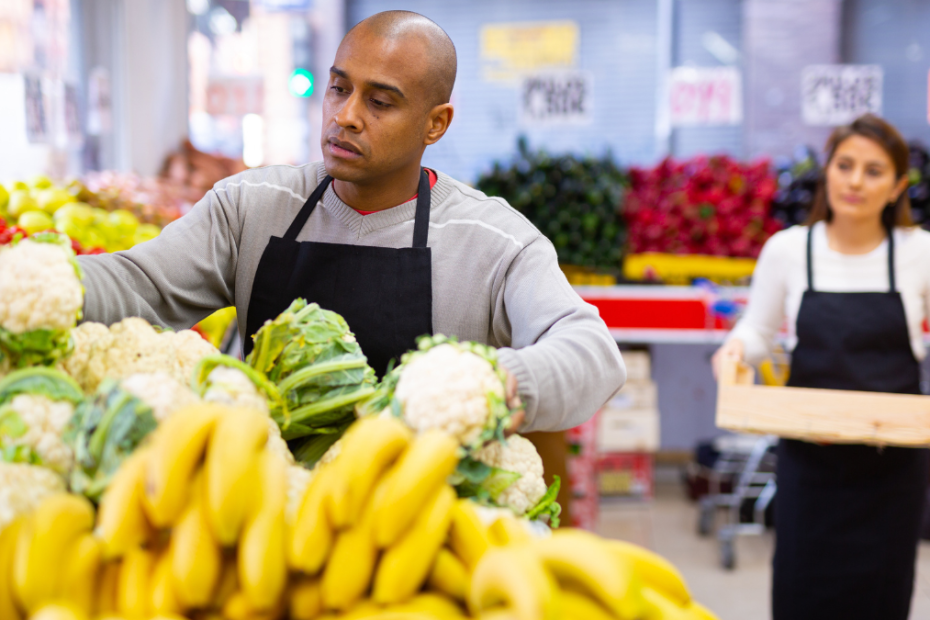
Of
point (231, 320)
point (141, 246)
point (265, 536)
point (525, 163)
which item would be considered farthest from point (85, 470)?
point (525, 163)

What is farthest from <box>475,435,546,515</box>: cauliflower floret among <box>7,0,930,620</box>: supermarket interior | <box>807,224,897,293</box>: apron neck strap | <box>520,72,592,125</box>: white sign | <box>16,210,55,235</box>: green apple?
<box>520,72,592,125</box>: white sign

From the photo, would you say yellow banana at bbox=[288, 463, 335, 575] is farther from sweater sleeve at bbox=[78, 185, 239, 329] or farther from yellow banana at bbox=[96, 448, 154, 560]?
sweater sleeve at bbox=[78, 185, 239, 329]

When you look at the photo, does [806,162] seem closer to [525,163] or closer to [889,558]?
[525,163]

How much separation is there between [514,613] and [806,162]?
4861 millimetres

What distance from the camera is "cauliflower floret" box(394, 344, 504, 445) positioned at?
94 cm

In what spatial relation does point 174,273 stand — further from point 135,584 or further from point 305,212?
point 135,584

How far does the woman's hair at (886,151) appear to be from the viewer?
2555 mm

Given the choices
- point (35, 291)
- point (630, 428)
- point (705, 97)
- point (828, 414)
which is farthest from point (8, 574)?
point (705, 97)

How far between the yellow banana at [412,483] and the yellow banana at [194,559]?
0.17m

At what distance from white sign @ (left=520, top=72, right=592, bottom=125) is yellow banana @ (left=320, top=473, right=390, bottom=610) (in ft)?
15.1

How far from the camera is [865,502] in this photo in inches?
98.3

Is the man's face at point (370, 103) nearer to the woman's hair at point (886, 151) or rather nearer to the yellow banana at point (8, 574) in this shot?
the yellow banana at point (8, 574)

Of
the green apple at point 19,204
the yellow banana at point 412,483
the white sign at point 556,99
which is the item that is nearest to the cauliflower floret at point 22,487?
the yellow banana at point 412,483

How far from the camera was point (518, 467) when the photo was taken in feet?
3.55
